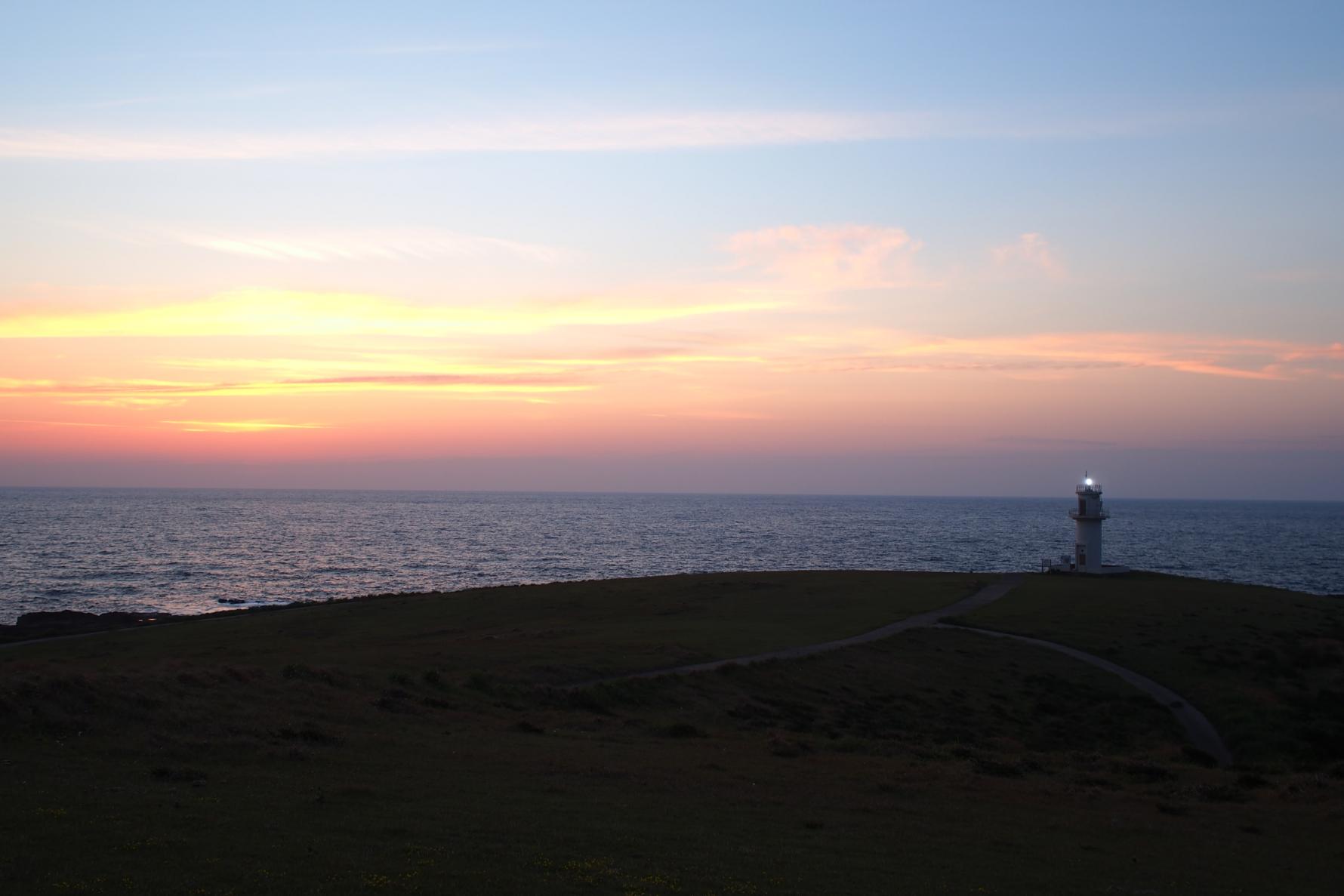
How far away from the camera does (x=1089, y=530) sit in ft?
247

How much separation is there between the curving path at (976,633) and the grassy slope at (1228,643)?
737 mm

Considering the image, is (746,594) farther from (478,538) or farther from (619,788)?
(478,538)

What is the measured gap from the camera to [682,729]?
26.8 m

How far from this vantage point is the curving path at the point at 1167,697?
35.4 m

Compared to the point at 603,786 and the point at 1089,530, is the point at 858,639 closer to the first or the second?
the point at 603,786

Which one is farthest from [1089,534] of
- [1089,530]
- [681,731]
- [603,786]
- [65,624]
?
[65,624]

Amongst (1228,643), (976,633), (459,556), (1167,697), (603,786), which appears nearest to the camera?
(603,786)

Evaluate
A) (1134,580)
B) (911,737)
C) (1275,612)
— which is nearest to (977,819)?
(911,737)

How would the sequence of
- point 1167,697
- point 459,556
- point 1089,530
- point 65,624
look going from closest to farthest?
1. point 1167,697
2. point 65,624
3. point 1089,530
4. point 459,556

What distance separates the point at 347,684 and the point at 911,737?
58.9 feet

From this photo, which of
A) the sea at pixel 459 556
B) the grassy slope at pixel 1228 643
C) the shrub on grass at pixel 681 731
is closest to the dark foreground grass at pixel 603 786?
the shrub on grass at pixel 681 731

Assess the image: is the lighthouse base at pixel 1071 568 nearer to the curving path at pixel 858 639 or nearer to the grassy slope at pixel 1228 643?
the grassy slope at pixel 1228 643

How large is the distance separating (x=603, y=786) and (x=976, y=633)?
33.7 metres

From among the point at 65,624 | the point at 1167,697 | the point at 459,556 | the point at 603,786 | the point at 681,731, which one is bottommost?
the point at 459,556
